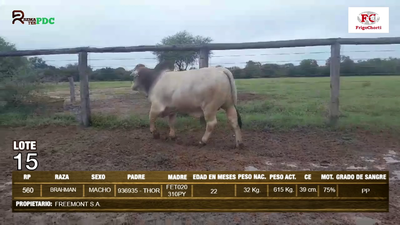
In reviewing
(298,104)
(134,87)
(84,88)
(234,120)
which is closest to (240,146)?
(234,120)

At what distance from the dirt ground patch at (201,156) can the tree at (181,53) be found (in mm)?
569

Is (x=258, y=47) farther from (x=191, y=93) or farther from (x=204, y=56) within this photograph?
(x=191, y=93)

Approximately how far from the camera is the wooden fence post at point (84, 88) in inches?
119

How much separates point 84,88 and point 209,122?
1.33 m

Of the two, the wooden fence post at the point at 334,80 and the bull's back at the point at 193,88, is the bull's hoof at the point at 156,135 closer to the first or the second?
the bull's back at the point at 193,88

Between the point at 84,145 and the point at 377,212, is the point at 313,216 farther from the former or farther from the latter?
the point at 84,145

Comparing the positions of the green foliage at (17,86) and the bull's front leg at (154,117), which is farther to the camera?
the green foliage at (17,86)

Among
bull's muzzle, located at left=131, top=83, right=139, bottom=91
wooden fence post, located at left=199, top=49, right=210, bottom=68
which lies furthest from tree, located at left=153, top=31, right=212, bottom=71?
bull's muzzle, located at left=131, top=83, right=139, bottom=91

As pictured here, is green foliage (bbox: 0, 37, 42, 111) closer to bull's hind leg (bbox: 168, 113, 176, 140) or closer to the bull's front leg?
the bull's front leg

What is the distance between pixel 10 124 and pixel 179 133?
1192mm

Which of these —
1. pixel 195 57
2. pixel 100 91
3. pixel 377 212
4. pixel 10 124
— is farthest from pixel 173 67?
pixel 377 212

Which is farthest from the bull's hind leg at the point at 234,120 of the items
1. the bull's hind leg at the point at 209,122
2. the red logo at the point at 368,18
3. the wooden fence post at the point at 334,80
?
the red logo at the point at 368,18

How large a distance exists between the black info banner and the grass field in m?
1.01

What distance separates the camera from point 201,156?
210cm
